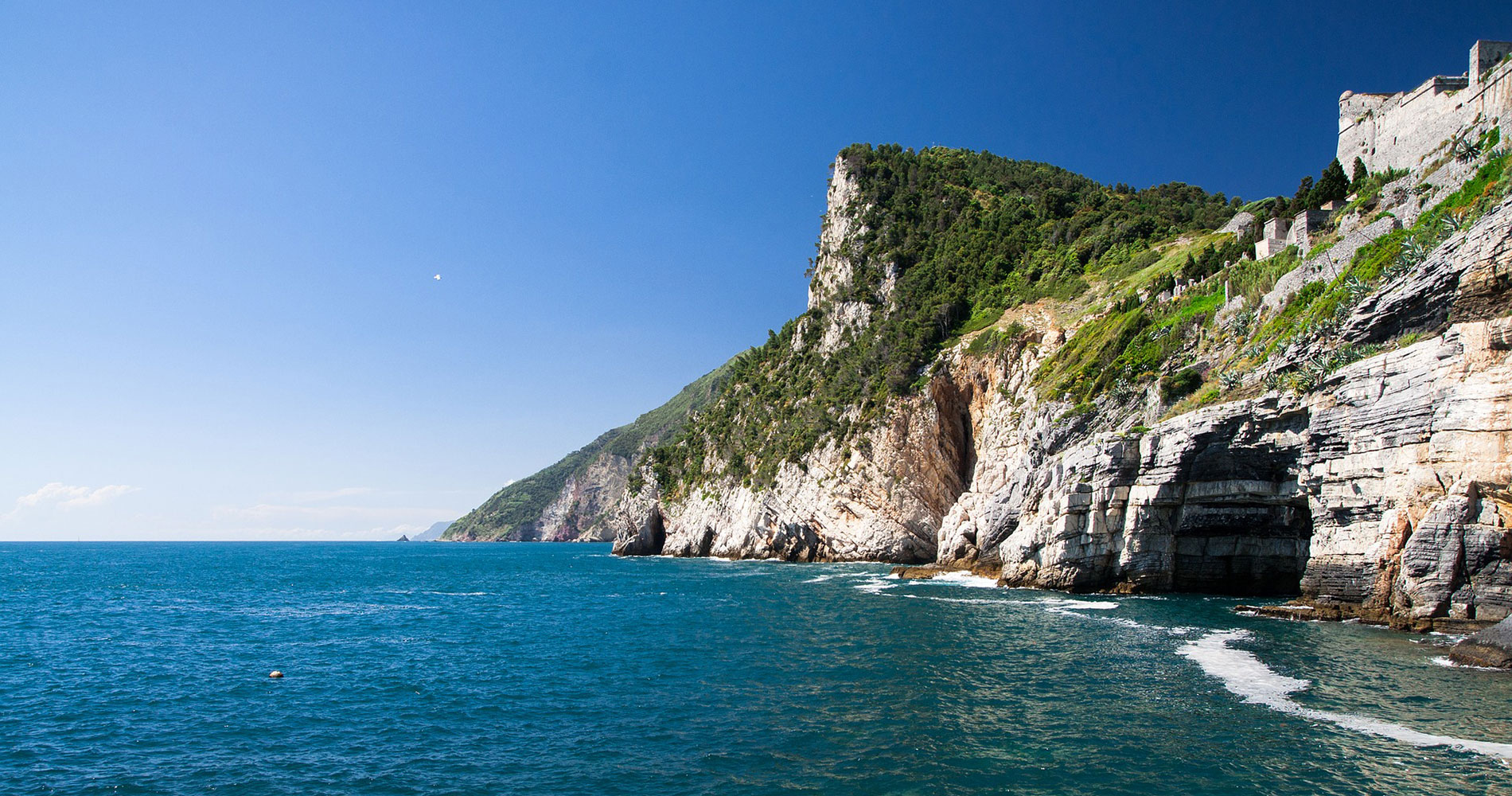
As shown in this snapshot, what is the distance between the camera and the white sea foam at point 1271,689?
14.0m

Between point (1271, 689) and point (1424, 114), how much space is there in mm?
39099

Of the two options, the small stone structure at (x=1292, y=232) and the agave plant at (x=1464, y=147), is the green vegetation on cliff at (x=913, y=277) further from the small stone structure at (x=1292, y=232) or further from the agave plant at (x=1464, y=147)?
the agave plant at (x=1464, y=147)

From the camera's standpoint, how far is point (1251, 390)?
33219mm

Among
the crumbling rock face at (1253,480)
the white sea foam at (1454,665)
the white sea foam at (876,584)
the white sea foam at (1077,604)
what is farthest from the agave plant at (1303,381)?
the white sea foam at (876,584)

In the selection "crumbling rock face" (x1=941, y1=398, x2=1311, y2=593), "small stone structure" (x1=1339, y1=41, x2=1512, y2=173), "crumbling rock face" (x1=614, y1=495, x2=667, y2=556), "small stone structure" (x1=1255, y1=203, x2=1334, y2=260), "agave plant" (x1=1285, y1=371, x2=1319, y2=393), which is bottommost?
"crumbling rock face" (x1=614, y1=495, x2=667, y2=556)

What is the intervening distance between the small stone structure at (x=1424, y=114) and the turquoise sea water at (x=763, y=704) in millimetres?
26510

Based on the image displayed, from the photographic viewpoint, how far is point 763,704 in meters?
18.5

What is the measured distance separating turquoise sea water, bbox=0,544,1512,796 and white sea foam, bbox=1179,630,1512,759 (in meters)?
0.11

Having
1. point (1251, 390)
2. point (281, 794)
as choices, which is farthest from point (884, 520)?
point (281, 794)

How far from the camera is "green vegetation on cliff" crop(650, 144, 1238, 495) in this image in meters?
69.6

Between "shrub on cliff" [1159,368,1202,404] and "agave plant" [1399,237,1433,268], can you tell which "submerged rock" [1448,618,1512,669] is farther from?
"shrub on cliff" [1159,368,1202,404]

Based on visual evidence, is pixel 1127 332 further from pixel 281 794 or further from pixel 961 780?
pixel 281 794

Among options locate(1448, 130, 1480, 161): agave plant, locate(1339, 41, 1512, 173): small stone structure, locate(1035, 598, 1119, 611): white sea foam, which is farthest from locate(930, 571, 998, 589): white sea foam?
locate(1339, 41, 1512, 173): small stone structure

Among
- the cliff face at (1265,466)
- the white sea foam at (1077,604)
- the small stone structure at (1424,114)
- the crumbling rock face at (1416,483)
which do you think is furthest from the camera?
the small stone structure at (1424,114)
